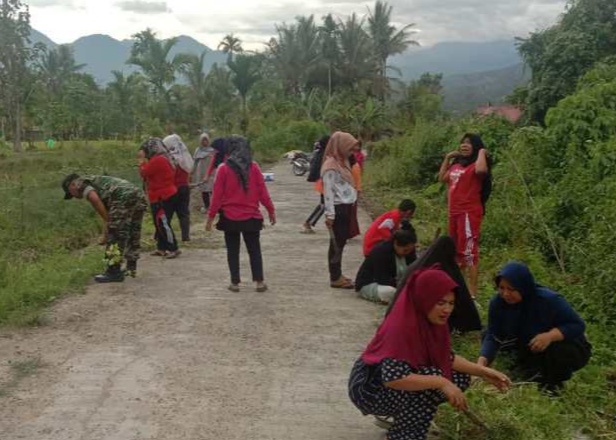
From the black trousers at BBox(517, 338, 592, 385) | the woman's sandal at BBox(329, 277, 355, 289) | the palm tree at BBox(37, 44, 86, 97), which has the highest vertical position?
the palm tree at BBox(37, 44, 86, 97)

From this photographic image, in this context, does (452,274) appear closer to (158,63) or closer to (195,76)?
(195,76)

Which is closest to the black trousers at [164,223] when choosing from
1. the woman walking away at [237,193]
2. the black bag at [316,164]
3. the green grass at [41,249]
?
the green grass at [41,249]

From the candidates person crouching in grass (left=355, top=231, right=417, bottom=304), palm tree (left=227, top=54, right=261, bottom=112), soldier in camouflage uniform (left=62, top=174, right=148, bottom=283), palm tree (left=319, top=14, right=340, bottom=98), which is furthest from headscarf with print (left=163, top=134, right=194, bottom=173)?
palm tree (left=319, top=14, right=340, bottom=98)

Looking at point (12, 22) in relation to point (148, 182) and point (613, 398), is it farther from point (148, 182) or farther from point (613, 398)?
point (613, 398)

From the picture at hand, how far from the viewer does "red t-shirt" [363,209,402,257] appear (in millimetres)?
6793

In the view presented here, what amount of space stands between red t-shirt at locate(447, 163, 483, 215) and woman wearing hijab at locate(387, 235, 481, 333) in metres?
1.43

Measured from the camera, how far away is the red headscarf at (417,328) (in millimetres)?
3158

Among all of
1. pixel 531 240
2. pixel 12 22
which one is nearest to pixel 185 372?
pixel 531 240

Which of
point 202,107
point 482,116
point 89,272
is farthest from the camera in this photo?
point 202,107

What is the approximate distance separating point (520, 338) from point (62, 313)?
13.2 ft

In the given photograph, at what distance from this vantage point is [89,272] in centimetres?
755

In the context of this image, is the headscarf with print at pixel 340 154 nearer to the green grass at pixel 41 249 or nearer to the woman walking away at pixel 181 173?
the woman walking away at pixel 181 173

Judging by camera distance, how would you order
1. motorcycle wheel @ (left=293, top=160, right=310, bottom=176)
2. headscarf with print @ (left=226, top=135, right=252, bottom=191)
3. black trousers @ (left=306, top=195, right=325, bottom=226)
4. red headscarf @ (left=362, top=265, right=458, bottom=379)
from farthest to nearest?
1. motorcycle wheel @ (left=293, top=160, right=310, bottom=176)
2. black trousers @ (left=306, top=195, right=325, bottom=226)
3. headscarf with print @ (left=226, top=135, right=252, bottom=191)
4. red headscarf @ (left=362, top=265, right=458, bottom=379)

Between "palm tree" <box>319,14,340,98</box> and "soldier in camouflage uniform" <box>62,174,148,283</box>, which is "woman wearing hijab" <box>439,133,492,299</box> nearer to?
"soldier in camouflage uniform" <box>62,174,148,283</box>
